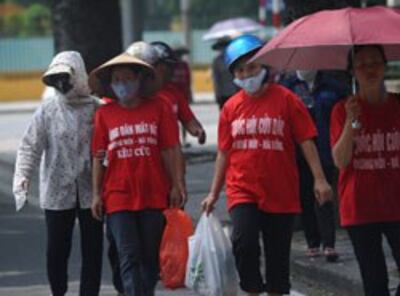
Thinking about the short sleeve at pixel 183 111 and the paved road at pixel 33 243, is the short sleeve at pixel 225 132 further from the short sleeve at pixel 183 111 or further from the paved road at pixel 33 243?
the paved road at pixel 33 243

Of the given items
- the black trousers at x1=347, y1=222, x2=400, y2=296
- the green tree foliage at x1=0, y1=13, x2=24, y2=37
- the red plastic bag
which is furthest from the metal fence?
the black trousers at x1=347, y1=222, x2=400, y2=296

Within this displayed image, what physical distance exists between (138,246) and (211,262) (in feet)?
1.53

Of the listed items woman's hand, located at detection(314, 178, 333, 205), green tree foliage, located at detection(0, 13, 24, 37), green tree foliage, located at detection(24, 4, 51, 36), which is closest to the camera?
woman's hand, located at detection(314, 178, 333, 205)

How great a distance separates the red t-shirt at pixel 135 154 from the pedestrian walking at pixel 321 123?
6.78ft

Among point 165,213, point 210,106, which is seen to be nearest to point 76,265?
point 165,213

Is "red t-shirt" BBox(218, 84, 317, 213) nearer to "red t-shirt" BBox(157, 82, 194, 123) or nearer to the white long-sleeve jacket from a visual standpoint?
the white long-sleeve jacket

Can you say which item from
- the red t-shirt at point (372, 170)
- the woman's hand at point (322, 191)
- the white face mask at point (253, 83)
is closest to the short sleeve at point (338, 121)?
the red t-shirt at point (372, 170)

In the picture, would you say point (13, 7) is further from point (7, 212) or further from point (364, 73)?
point (364, 73)

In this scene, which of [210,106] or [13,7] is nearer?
[210,106]

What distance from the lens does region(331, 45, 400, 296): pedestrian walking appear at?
6.50 metres

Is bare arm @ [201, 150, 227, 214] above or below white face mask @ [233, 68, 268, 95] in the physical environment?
below

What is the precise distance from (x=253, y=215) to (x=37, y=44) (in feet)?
118

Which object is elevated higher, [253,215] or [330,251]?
[253,215]

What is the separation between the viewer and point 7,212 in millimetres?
14172
